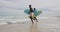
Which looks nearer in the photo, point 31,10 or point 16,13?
point 31,10

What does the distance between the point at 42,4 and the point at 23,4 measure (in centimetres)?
46

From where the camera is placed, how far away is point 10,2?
12.2ft

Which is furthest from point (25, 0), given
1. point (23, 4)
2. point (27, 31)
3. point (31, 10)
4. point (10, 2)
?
point (27, 31)

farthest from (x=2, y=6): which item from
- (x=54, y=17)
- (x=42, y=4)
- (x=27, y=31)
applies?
(x=27, y=31)

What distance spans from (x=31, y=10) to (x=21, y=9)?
96cm

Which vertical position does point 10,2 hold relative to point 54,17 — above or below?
above

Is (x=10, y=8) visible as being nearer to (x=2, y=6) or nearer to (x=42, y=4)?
(x=2, y=6)

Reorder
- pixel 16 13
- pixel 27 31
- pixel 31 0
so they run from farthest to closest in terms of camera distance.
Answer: pixel 16 13 → pixel 31 0 → pixel 27 31

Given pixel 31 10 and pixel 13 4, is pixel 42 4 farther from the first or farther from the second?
pixel 31 10

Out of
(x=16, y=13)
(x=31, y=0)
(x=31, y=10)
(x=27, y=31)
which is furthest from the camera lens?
(x=16, y=13)

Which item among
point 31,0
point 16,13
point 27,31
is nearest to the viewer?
point 27,31

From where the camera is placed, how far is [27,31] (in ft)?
7.53

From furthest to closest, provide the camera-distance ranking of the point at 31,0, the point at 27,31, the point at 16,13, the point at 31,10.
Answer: the point at 16,13 < the point at 31,0 < the point at 31,10 < the point at 27,31

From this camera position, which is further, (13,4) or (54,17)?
(54,17)
